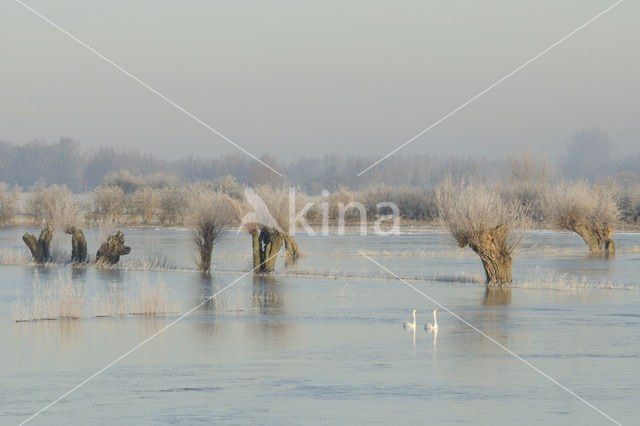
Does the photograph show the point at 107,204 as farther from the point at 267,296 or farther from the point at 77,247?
the point at 267,296

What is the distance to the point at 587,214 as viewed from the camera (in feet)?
128

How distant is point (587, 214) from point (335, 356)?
89.5 feet

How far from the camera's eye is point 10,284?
24.7m

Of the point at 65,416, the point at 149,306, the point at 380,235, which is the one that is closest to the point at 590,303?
the point at 149,306

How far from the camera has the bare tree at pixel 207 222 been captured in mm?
28906

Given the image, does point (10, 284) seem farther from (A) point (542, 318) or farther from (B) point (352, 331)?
(A) point (542, 318)

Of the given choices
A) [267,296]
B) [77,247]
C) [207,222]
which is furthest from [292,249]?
[267,296]

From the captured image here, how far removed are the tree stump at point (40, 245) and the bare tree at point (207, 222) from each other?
224 inches

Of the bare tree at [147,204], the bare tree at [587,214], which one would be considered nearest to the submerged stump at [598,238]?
the bare tree at [587,214]

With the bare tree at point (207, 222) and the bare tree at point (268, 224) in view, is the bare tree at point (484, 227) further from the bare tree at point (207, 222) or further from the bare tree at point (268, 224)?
the bare tree at point (207, 222)

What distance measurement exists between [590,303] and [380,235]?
33.4 metres

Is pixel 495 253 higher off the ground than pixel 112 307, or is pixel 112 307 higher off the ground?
pixel 495 253

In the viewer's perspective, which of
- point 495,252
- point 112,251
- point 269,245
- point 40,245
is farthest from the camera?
point 40,245

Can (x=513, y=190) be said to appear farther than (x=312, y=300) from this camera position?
Yes
